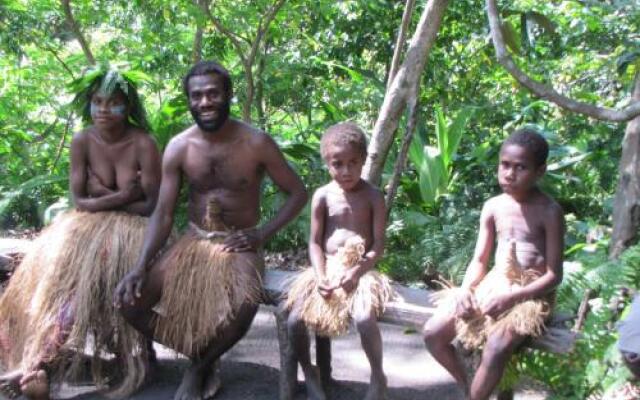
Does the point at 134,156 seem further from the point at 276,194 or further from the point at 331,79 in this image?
the point at 331,79

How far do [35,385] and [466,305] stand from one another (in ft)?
5.69

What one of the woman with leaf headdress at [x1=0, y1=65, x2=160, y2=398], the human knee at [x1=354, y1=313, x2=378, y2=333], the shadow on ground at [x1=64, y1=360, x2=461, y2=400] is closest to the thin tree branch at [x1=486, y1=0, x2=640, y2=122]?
the human knee at [x1=354, y1=313, x2=378, y2=333]

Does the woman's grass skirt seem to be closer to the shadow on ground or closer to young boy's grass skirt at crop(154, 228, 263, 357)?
young boy's grass skirt at crop(154, 228, 263, 357)

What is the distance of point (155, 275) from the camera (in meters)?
3.10

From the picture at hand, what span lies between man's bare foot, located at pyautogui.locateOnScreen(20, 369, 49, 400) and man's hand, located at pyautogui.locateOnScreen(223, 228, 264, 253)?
0.90 m

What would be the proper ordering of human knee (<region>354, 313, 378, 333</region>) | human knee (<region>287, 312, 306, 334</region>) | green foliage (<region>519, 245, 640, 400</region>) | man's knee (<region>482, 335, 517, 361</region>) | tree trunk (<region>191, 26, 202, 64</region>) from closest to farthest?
green foliage (<region>519, 245, 640, 400</region>) → man's knee (<region>482, 335, 517, 361</region>) → human knee (<region>354, 313, 378, 333</region>) → human knee (<region>287, 312, 306, 334</region>) → tree trunk (<region>191, 26, 202, 64</region>)

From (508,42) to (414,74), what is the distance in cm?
51

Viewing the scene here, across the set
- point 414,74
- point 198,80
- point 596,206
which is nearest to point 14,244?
point 198,80

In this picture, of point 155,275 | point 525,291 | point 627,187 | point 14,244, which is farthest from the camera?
point 14,244

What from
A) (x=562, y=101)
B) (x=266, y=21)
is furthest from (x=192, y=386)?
(x=266, y=21)

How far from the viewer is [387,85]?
4348 mm

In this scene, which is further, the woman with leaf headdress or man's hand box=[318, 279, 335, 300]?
the woman with leaf headdress

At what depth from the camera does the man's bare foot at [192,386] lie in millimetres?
3059

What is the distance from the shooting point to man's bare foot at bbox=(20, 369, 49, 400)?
9.48ft
